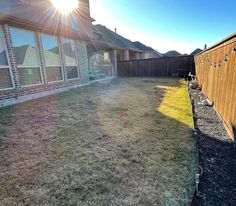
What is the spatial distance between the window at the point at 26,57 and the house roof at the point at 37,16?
0.37 metres

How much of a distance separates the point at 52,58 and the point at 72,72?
1.68 m

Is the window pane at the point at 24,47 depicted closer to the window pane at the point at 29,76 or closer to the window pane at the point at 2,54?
the window pane at the point at 29,76

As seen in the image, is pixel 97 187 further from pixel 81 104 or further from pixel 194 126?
pixel 81 104

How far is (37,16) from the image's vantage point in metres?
7.00

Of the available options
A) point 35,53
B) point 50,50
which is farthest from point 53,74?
point 35,53

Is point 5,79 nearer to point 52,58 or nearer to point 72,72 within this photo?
point 52,58

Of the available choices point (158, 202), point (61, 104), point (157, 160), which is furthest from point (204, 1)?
point (158, 202)

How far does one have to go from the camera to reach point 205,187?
1939mm

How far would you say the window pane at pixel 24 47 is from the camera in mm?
5914

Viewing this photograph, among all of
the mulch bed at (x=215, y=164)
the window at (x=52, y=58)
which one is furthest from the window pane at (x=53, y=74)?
the mulch bed at (x=215, y=164)

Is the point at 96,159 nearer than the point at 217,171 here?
No

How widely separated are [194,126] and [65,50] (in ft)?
24.4

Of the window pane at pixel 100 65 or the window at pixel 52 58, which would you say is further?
the window pane at pixel 100 65

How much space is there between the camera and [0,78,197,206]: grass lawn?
71.8 inches
